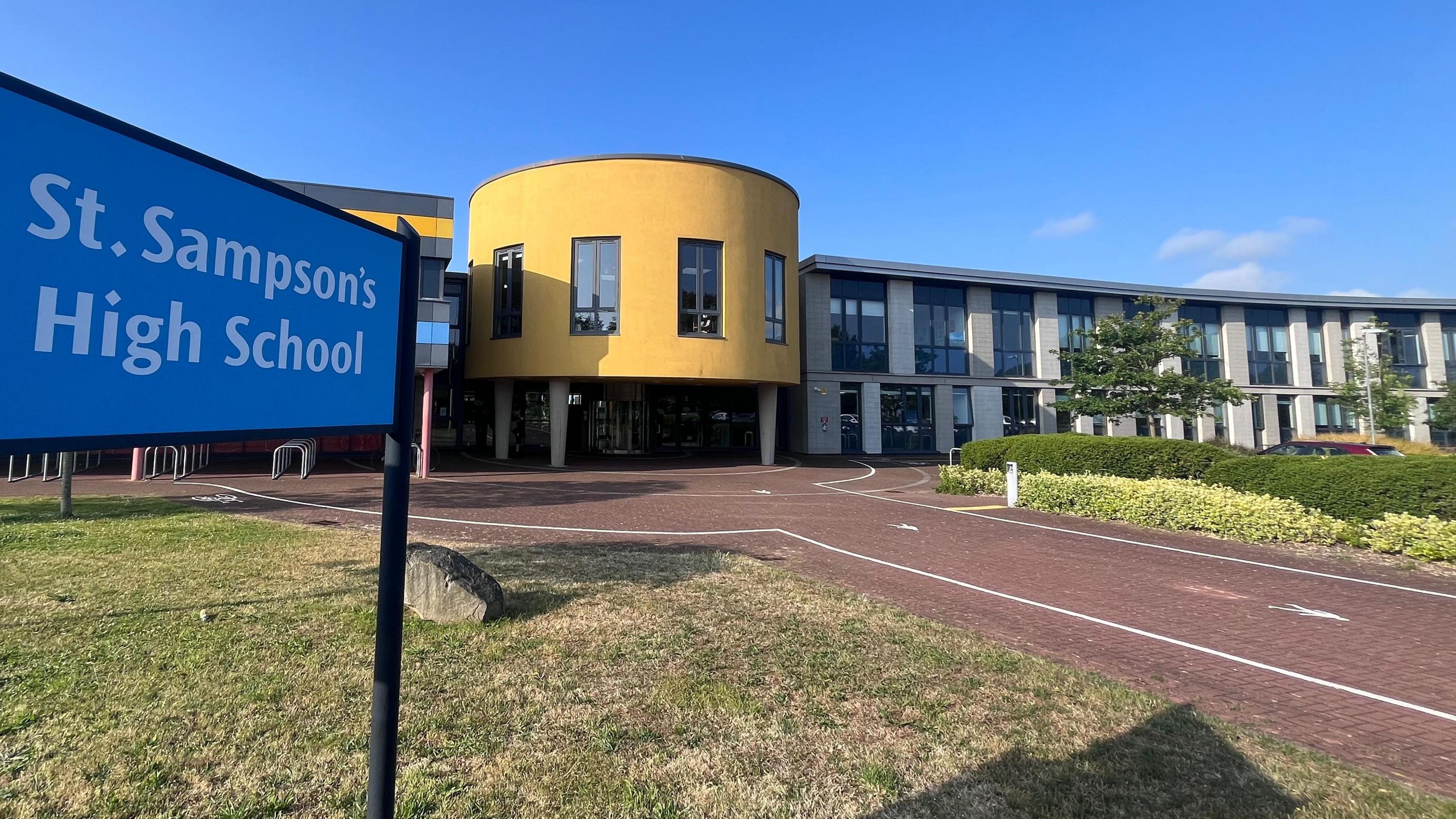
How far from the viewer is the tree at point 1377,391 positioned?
32531 mm

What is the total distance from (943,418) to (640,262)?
18569 millimetres

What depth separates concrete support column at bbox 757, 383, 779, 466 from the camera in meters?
24.8

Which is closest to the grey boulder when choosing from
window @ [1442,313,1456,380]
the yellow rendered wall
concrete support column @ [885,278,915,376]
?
the yellow rendered wall

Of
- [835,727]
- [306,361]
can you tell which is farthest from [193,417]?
[835,727]

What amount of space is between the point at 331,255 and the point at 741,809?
2.80 meters

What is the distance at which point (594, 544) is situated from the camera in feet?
29.6

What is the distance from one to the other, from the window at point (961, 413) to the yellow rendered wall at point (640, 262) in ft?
47.2

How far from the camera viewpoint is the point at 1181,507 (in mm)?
11492

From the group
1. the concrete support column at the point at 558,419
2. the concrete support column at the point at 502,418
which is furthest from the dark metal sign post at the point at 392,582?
the concrete support column at the point at 502,418

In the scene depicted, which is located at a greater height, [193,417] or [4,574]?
[193,417]

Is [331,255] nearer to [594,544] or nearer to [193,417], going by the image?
[193,417]

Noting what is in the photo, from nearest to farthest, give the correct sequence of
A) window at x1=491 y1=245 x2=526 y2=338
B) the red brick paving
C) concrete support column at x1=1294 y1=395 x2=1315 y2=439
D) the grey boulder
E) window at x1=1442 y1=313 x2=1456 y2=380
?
1. the red brick paving
2. the grey boulder
3. window at x1=491 y1=245 x2=526 y2=338
4. concrete support column at x1=1294 y1=395 x2=1315 y2=439
5. window at x1=1442 y1=313 x2=1456 y2=380

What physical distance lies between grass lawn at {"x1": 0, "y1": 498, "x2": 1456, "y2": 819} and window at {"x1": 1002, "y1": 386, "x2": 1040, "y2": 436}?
3067cm

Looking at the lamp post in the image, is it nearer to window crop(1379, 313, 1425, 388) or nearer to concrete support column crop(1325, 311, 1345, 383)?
concrete support column crop(1325, 311, 1345, 383)
